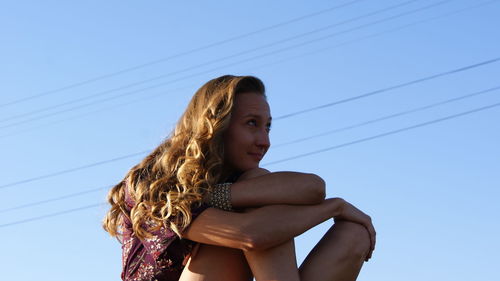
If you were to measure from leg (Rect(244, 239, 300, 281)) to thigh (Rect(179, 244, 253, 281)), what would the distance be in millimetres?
96

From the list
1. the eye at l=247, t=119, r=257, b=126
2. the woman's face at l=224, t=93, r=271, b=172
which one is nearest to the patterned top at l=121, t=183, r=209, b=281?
the woman's face at l=224, t=93, r=271, b=172

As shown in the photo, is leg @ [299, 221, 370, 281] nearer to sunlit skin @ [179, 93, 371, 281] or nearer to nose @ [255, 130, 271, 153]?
sunlit skin @ [179, 93, 371, 281]

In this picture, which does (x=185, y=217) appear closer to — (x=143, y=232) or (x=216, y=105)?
(x=143, y=232)

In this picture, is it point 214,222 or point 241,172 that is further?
point 241,172

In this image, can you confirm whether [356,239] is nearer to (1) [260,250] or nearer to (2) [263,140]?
(1) [260,250]

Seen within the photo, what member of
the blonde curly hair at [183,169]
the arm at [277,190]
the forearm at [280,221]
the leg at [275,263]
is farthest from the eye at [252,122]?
the leg at [275,263]

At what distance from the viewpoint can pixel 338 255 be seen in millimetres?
3688

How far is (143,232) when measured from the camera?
371 centimetres

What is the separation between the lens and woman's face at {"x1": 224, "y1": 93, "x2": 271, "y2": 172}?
12.9ft

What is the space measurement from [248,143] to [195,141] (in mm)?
248

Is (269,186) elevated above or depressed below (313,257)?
above

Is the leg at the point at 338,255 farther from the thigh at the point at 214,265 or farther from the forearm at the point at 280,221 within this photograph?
the thigh at the point at 214,265

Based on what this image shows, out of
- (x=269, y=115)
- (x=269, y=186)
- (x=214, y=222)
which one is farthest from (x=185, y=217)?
(x=269, y=115)

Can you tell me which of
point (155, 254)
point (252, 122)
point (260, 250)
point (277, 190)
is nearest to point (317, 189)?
point (277, 190)
